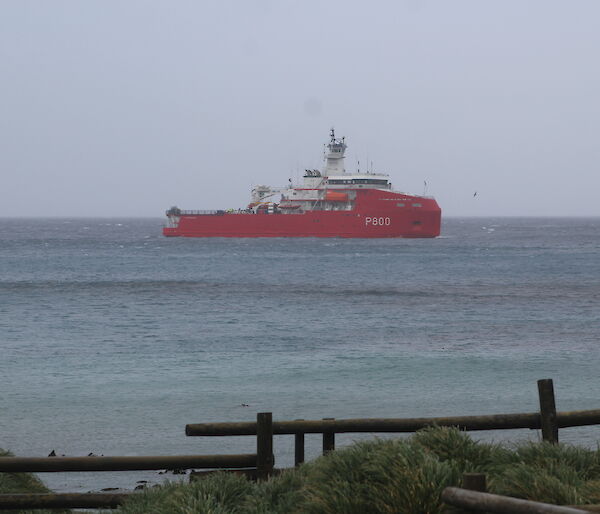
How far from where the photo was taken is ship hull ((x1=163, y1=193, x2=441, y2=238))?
94.2 m

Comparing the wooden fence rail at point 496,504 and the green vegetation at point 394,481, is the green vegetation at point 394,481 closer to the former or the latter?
the green vegetation at point 394,481

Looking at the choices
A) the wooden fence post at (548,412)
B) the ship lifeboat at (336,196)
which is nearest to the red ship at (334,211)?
the ship lifeboat at (336,196)

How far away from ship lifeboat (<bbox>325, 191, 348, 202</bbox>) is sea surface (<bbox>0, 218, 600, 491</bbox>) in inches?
1431

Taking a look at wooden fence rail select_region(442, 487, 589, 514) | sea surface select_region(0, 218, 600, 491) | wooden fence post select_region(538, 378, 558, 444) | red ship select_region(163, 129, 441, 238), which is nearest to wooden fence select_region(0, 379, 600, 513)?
wooden fence post select_region(538, 378, 558, 444)

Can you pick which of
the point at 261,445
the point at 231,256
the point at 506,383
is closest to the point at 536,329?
the point at 506,383

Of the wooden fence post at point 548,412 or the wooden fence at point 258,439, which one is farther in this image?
the wooden fence post at point 548,412

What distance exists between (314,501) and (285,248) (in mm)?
85199

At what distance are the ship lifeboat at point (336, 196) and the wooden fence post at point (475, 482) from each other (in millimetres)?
87898

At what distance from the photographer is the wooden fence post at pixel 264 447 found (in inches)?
249

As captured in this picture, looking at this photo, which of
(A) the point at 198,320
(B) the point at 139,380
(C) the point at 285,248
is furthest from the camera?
(C) the point at 285,248

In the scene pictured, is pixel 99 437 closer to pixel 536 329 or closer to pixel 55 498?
pixel 55 498

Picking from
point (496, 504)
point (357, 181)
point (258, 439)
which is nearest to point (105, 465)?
point (258, 439)

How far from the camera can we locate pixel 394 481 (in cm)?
509

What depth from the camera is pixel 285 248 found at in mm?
90438
